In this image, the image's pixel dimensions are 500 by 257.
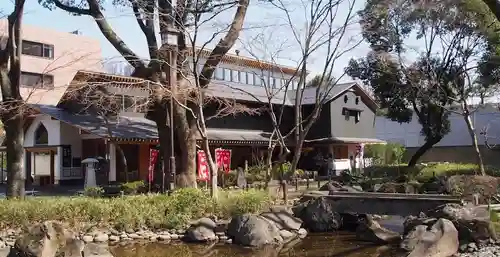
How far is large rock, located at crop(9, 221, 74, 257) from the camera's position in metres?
9.44

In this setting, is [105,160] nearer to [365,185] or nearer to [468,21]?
[365,185]

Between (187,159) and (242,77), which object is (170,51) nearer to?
(187,159)

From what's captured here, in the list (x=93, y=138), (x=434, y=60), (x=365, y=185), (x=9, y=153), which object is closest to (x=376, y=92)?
(x=434, y=60)

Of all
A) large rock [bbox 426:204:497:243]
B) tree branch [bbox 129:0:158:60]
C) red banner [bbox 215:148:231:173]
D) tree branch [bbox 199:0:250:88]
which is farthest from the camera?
red banner [bbox 215:148:231:173]

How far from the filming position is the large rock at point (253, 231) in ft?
40.5

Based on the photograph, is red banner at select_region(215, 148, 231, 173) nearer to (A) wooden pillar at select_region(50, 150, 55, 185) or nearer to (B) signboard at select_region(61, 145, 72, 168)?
(B) signboard at select_region(61, 145, 72, 168)

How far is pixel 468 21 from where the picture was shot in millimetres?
24469

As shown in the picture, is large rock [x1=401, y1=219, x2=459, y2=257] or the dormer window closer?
large rock [x1=401, y1=219, x2=459, y2=257]

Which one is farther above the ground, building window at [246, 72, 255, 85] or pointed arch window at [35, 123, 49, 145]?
building window at [246, 72, 255, 85]

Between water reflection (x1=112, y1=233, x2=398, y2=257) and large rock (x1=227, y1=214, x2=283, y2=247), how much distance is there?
32 centimetres

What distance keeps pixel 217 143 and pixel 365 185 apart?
799 cm

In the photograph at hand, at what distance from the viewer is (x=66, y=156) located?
2580 cm

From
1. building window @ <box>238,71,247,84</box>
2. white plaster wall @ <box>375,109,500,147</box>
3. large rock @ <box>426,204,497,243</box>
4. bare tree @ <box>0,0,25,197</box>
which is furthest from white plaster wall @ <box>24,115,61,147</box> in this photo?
white plaster wall @ <box>375,109,500,147</box>

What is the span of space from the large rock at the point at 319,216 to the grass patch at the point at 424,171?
901 centimetres
